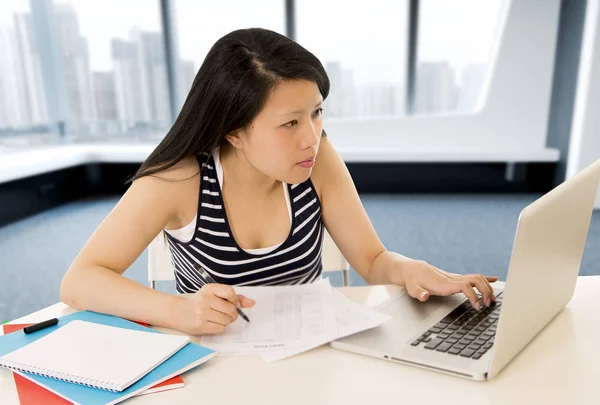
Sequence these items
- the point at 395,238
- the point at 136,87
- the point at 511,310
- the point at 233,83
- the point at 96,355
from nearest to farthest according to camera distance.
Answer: the point at 511,310 → the point at 96,355 → the point at 233,83 → the point at 395,238 → the point at 136,87

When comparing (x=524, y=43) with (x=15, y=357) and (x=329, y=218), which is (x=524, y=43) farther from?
(x=15, y=357)

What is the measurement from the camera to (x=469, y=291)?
938 millimetres

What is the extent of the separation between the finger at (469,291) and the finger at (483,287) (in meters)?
0.01

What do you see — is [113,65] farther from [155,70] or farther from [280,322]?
[280,322]

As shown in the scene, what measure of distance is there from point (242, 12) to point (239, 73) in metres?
3.94

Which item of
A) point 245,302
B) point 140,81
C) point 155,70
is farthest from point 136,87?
point 245,302

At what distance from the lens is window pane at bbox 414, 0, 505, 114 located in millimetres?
4500

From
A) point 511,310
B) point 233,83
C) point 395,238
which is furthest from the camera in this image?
point 395,238

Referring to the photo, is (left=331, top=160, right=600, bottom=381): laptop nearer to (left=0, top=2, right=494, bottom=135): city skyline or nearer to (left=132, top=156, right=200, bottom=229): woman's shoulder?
(left=132, top=156, right=200, bottom=229): woman's shoulder

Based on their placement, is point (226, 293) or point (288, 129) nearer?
point (226, 293)

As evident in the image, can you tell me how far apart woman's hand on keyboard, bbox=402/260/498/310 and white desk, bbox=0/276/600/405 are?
13 cm

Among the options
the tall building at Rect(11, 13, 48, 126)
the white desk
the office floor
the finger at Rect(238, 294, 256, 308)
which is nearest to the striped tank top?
the finger at Rect(238, 294, 256, 308)

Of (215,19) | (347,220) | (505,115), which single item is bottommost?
(505,115)

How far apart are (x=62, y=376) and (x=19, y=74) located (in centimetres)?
442
